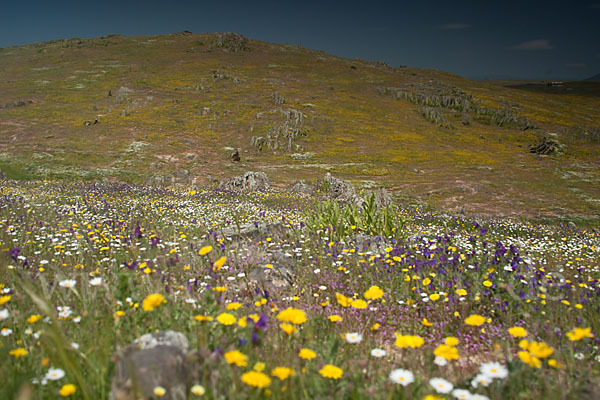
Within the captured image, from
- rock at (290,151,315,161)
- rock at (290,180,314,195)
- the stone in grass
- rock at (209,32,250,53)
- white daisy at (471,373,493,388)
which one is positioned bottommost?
rock at (290,180,314,195)

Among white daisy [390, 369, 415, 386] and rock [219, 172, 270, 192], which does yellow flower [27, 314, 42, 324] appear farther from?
Result: rock [219, 172, 270, 192]

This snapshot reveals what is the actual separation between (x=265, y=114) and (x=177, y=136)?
14.7m

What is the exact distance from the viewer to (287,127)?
146 ft

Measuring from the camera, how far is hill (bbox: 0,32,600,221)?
2595cm

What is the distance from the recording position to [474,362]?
3.04 m

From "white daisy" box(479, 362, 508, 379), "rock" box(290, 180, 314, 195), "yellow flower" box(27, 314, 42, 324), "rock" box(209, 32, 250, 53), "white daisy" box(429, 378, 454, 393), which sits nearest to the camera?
"white daisy" box(429, 378, 454, 393)

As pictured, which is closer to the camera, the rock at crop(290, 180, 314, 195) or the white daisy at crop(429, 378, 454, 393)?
the white daisy at crop(429, 378, 454, 393)

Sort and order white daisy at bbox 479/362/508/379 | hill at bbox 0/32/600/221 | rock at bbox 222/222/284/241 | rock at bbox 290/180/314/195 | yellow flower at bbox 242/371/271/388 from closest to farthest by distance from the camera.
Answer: yellow flower at bbox 242/371/271/388 < white daisy at bbox 479/362/508/379 < rock at bbox 222/222/284/241 < rock at bbox 290/180/314/195 < hill at bbox 0/32/600/221

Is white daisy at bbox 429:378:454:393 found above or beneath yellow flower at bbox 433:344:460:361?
beneath

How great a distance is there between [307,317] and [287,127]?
42712mm

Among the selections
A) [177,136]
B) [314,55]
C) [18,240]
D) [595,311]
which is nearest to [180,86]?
[177,136]

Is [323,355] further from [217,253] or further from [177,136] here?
[177,136]

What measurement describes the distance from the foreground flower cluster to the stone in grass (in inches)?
3.5

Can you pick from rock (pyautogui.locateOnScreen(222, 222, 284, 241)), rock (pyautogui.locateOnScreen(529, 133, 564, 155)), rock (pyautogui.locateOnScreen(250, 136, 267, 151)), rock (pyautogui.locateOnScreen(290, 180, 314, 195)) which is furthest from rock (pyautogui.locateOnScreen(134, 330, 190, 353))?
rock (pyautogui.locateOnScreen(529, 133, 564, 155))
